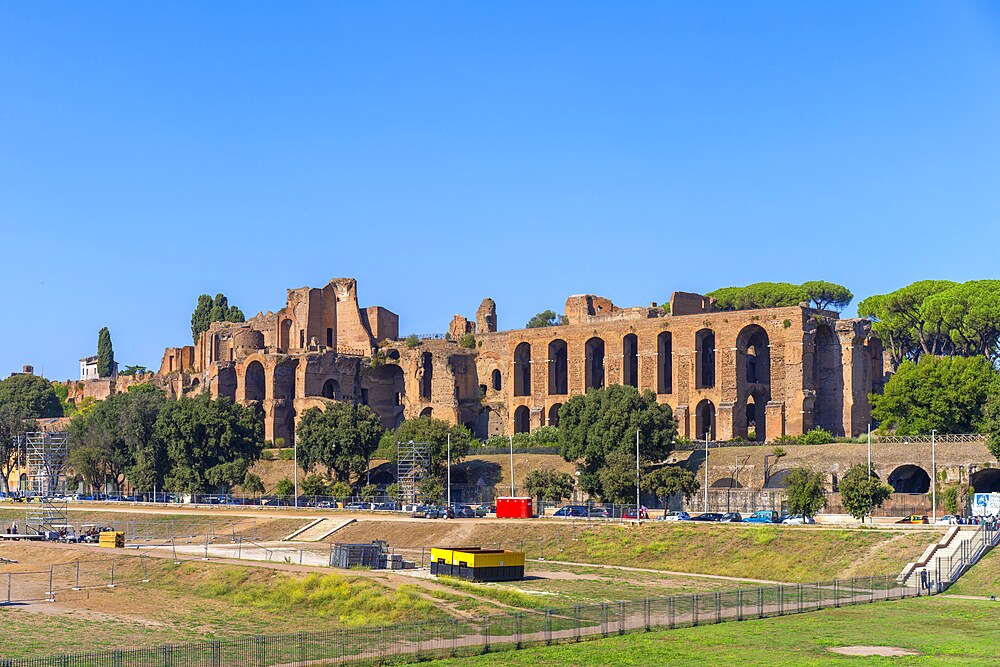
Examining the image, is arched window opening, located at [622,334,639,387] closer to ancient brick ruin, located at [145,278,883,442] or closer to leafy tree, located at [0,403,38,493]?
ancient brick ruin, located at [145,278,883,442]

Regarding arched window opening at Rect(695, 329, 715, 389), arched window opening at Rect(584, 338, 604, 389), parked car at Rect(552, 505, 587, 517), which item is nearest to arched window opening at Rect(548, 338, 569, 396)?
arched window opening at Rect(584, 338, 604, 389)

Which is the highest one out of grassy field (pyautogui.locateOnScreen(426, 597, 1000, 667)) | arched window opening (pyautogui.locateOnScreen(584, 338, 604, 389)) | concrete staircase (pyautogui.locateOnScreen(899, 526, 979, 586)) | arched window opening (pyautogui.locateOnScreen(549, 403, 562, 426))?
arched window opening (pyautogui.locateOnScreen(584, 338, 604, 389))

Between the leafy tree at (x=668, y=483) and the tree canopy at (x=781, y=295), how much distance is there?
56578mm

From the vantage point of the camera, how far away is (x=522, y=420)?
115m

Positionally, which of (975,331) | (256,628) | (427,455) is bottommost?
(256,628)

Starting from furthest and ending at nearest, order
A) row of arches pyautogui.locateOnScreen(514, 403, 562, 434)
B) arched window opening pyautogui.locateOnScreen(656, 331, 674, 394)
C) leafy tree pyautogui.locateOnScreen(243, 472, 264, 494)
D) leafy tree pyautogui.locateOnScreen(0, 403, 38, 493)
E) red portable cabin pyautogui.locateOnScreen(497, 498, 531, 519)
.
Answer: leafy tree pyautogui.locateOnScreen(0, 403, 38, 493) < row of arches pyautogui.locateOnScreen(514, 403, 562, 434) < arched window opening pyautogui.locateOnScreen(656, 331, 674, 394) < leafy tree pyautogui.locateOnScreen(243, 472, 264, 494) < red portable cabin pyautogui.locateOnScreen(497, 498, 531, 519)

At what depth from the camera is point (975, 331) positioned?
108 metres

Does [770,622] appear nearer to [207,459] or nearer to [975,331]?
[207,459]

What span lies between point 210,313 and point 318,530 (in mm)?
82287

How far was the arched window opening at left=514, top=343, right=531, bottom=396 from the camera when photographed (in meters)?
115

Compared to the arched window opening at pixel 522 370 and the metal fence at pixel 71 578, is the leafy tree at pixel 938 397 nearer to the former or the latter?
the arched window opening at pixel 522 370

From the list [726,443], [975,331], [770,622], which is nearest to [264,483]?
[726,443]

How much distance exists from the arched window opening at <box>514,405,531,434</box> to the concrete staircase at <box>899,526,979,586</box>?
5820 cm

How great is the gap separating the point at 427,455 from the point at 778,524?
32445 mm
